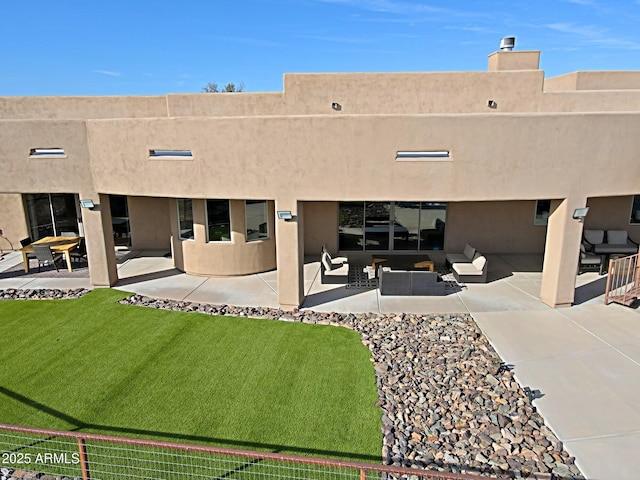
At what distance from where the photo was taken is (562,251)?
11398 millimetres

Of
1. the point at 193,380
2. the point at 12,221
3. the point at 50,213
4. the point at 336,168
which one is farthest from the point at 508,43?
the point at 12,221

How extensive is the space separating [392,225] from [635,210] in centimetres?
947

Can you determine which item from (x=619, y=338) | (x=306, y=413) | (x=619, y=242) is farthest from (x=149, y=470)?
(x=619, y=242)

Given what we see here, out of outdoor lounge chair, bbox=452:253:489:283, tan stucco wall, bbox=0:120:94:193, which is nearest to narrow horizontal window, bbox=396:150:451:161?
outdoor lounge chair, bbox=452:253:489:283

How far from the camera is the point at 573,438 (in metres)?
6.57

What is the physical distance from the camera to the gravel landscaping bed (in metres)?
6.13

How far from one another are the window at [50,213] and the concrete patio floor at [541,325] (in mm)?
1505

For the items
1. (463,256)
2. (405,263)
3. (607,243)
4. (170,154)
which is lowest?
(463,256)

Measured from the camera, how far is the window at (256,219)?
14445mm

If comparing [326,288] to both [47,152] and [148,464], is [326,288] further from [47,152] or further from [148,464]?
[47,152]

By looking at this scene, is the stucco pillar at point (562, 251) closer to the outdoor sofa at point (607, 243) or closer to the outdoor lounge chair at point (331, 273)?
the outdoor sofa at point (607, 243)

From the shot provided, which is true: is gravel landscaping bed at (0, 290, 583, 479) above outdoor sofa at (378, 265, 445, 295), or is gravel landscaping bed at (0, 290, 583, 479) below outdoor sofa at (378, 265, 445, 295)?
below

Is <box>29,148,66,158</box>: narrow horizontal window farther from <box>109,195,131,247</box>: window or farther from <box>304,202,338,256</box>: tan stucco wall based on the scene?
<box>304,202,338,256</box>: tan stucco wall

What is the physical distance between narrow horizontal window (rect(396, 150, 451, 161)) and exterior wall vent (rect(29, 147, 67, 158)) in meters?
10.2
